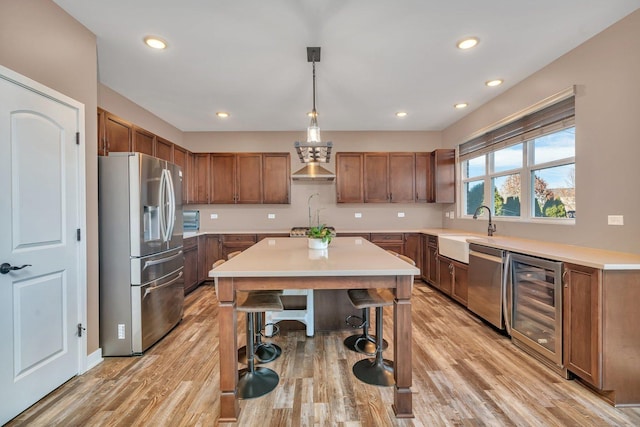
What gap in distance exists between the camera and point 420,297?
3990 millimetres

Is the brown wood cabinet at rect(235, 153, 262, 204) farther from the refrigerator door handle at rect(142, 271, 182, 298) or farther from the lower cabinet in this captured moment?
the lower cabinet

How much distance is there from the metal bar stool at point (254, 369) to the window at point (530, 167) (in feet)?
9.80

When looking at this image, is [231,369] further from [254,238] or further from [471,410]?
[254,238]

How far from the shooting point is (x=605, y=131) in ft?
7.44

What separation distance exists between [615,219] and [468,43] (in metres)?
1.89

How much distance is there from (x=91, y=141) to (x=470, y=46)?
3.36 m

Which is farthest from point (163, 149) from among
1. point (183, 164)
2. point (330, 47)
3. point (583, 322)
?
point (583, 322)

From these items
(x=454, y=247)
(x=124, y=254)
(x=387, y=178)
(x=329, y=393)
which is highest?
(x=387, y=178)

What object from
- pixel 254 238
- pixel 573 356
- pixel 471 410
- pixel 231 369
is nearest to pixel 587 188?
pixel 573 356

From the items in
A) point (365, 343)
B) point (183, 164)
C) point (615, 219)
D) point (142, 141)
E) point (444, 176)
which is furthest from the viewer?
point (444, 176)

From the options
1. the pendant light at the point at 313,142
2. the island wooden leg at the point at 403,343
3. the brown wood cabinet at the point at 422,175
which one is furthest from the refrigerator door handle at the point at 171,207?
the brown wood cabinet at the point at 422,175

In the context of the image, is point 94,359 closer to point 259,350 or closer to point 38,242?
point 38,242

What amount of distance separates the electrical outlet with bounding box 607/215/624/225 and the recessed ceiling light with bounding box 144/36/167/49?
13.2 feet

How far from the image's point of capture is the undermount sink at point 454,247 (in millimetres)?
3324
